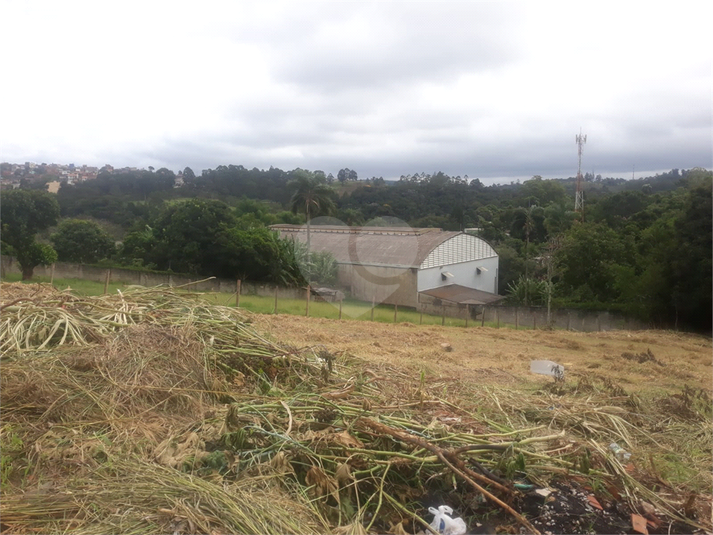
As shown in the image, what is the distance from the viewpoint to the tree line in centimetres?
1838

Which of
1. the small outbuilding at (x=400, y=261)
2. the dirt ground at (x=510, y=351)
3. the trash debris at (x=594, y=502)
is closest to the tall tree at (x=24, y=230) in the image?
the small outbuilding at (x=400, y=261)

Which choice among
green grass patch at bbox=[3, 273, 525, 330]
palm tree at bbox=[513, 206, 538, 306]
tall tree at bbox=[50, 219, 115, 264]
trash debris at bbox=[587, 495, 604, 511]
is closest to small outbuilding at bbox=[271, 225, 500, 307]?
green grass patch at bbox=[3, 273, 525, 330]

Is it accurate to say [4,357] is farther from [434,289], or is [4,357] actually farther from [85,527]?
[434,289]

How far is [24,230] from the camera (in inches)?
767

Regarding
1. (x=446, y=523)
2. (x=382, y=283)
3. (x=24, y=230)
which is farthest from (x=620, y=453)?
(x=24, y=230)

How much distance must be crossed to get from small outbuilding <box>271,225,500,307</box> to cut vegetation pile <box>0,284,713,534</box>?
1733 centimetres

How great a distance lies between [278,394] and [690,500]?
2740 mm

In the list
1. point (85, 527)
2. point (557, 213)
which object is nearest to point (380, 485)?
point (85, 527)

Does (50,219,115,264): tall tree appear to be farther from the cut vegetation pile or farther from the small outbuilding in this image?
the cut vegetation pile

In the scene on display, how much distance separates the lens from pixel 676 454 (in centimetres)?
414

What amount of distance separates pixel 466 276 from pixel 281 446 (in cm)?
2364

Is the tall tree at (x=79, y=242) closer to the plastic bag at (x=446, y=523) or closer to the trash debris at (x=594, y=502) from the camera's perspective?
the plastic bag at (x=446, y=523)

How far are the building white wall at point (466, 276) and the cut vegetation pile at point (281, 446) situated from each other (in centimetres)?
1879

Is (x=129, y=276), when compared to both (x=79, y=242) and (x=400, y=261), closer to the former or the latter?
(x=79, y=242)
